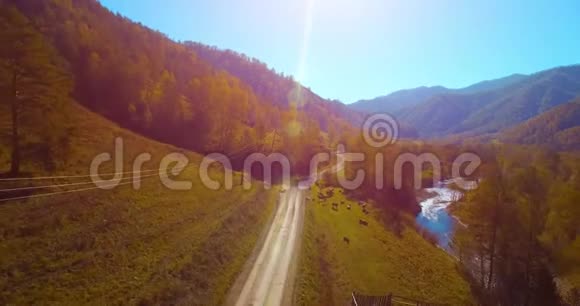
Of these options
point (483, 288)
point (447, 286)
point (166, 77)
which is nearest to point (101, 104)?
point (166, 77)

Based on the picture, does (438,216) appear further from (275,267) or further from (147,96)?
(147,96)

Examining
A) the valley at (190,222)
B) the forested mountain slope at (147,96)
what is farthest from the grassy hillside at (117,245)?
the forested mountain slope at (147,96)

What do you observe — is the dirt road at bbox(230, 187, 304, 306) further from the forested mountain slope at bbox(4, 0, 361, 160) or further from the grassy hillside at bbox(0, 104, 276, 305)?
the forested mountain slope at bbox(4, 0, 361, 160)

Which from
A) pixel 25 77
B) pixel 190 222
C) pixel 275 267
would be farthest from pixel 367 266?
pixel 25 77

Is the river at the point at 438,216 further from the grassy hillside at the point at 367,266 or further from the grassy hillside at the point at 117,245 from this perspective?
the grassy hillside at the point at 117,245

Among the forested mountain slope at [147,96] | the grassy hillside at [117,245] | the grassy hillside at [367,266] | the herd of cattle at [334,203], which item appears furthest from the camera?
the forested mountain slope at [147,96]

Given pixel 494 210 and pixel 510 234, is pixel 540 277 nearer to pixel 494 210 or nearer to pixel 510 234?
pixel 510 234
